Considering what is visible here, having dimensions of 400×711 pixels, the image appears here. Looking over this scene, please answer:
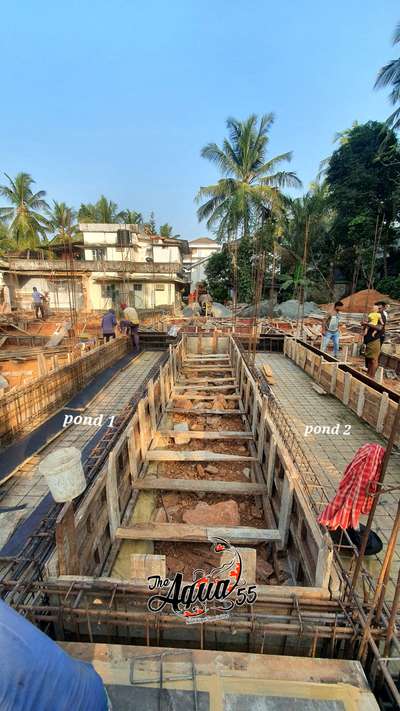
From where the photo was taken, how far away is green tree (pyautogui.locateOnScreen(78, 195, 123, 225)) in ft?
107

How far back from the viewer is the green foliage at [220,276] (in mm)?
26906

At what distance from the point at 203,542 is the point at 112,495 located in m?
1.32

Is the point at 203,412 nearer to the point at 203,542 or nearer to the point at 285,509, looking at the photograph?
the point at 203,542

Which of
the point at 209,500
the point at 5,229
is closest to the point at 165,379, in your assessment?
the point at 209,500

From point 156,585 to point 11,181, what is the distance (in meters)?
33.3

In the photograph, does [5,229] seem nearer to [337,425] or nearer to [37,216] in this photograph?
[37,216]

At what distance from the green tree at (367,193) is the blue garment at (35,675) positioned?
77.5 feet

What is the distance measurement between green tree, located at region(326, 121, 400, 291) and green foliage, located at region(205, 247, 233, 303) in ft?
28.5

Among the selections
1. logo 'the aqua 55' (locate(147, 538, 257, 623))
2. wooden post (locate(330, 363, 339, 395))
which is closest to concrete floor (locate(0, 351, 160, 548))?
logo 'the aqua 55' (locate(147, 538, 257, 623))

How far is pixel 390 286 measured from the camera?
70.3ft

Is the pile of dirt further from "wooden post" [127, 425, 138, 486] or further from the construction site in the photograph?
"wooden post" [127, 425, 138, 486]

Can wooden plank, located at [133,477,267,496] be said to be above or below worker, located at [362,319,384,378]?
below

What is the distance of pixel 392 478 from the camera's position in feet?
16.8

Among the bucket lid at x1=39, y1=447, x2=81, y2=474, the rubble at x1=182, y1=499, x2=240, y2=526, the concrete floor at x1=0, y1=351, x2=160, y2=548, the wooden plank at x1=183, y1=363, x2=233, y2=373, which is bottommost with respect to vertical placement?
the rubble at x1=182, y1=499, x2=240, y2=526
